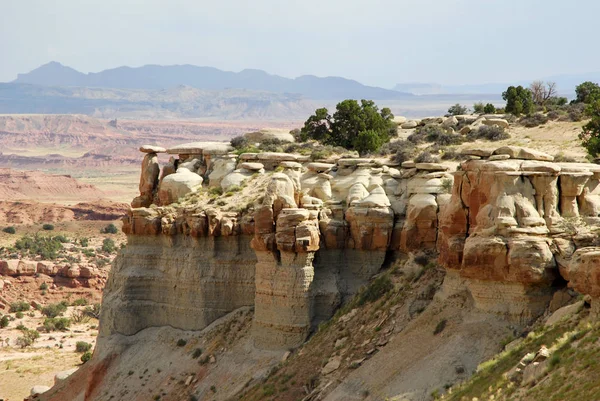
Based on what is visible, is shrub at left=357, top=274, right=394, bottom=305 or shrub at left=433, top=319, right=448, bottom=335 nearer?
shrub at left=433, top=319, right=448, bottom=335

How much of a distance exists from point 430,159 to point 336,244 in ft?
18.3

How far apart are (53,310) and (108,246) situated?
83.5 ft

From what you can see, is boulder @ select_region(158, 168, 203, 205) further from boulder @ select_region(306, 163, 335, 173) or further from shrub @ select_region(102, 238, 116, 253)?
shrub @ select_region(102, 238, 116, 253)

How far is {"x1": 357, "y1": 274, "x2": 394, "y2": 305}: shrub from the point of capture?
143ft

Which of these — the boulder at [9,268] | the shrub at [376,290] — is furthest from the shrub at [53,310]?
the shrub at [376,290]

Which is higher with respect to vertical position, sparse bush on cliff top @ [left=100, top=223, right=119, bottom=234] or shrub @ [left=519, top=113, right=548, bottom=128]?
shrub @ [left=519, top=113, right=548, bottom=128]

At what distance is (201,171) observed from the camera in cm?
5497

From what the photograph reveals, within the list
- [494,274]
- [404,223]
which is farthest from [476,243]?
[404,223]

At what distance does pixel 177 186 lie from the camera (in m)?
52.8

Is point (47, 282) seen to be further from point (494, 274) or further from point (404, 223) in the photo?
point (494, 274)

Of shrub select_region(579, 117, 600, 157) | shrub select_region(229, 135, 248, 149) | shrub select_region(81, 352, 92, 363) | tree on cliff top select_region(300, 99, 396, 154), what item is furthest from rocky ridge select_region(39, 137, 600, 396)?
shrub select_region(81, 352, 92, 363)

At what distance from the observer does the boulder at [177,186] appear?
52.7 meters

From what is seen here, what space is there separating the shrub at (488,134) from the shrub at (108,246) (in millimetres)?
58749

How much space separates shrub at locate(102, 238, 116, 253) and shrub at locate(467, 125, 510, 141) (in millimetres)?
58749
